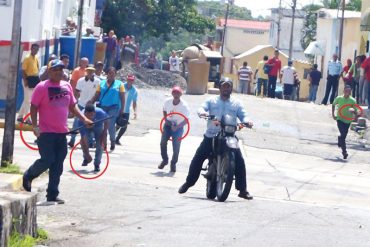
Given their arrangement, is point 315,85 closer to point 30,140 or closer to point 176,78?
point 176,78

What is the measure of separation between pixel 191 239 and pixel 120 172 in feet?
25.2

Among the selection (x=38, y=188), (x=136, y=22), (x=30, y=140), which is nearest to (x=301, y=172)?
(x=30, y=140)

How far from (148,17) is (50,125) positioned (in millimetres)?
46840

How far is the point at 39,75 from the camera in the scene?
23.9m

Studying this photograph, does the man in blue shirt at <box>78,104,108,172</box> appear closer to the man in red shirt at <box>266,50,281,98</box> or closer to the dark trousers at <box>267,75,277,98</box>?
the man in red shirt at <box>266,50,281,98</box>

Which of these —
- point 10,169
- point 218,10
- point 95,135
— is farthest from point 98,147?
point 218,10

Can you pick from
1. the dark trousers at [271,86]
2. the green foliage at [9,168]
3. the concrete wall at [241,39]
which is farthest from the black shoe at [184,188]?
the concrete wall at [241,39]

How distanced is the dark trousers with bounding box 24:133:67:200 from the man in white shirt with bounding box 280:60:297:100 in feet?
96.2

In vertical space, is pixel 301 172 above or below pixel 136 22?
below

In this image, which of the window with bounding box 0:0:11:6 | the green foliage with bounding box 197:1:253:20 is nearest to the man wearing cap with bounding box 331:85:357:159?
the window with bounding box 0:0:11:6

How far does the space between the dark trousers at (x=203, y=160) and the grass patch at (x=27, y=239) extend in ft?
14.0

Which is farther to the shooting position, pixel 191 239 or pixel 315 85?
pixel 315 85

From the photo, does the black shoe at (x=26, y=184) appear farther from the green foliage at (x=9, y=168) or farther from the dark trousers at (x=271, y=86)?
the dark trousers at (x=271, y=86)

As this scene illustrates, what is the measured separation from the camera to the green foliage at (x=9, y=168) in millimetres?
14430
